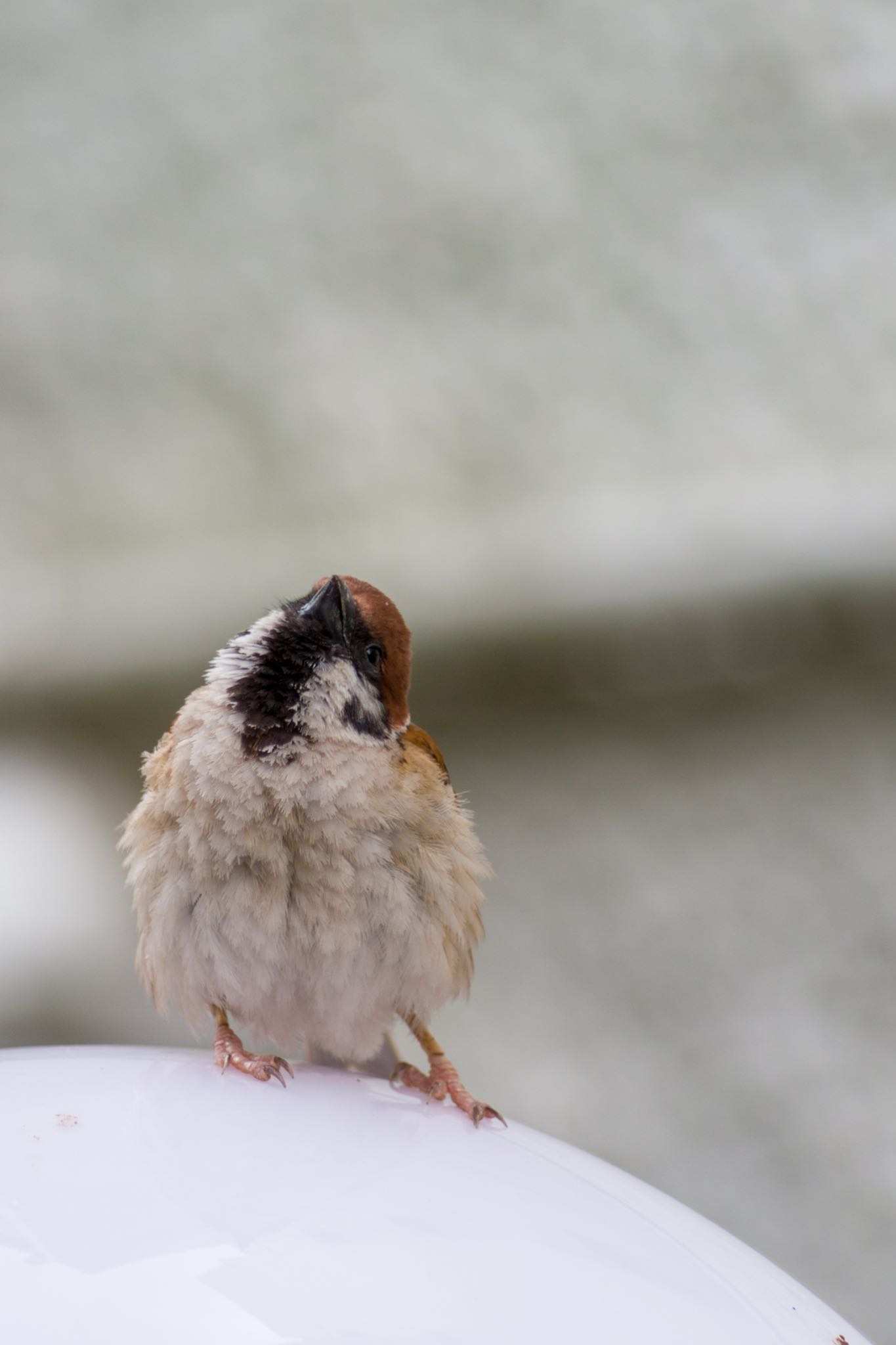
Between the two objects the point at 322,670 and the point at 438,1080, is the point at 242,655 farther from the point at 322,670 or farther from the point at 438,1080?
the point at 438,1080

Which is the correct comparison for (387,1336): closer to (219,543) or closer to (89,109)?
(219,543)

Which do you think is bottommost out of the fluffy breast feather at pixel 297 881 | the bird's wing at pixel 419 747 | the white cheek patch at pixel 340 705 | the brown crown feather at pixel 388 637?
the fluffy breast feather at pixel 297 881

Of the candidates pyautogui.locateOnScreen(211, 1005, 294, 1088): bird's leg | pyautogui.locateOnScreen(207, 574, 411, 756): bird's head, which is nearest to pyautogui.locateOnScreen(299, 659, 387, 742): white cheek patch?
pyautogui.locateOnScreen(207, 574, 411, 756): bird's head

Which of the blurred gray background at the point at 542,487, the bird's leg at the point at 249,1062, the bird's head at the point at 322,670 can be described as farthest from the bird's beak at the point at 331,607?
the blurred gray background at the point at 542,487

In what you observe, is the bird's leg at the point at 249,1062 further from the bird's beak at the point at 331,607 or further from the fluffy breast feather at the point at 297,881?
A: the bird's beak at the point at 331,607

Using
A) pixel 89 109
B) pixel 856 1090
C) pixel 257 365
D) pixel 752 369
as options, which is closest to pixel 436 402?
Answer: pixel 257 365

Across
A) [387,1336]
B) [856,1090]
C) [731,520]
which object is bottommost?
[856,1090]
